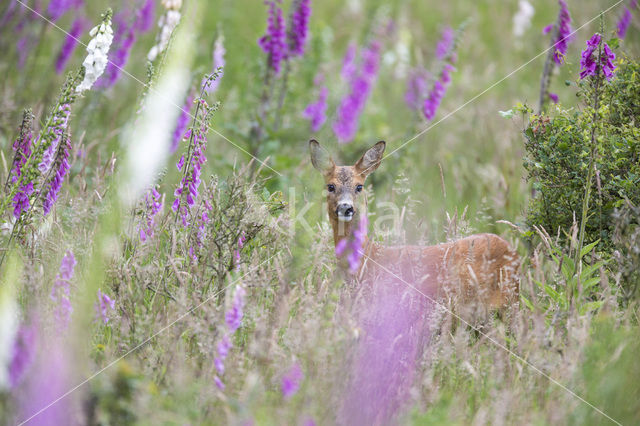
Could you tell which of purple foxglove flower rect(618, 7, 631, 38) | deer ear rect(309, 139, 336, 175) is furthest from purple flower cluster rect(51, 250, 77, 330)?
purple foxglove flower rect(618, 7, 631, 38)

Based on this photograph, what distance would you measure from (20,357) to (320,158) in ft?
11.3

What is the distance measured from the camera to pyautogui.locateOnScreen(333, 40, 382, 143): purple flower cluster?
27.9 ft

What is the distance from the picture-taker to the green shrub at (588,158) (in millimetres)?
4488

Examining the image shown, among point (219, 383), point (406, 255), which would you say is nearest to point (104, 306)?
point (219, 383)

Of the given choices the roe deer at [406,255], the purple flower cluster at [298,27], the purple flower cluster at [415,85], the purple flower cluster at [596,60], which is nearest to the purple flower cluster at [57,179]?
the roe deer at [406,255]

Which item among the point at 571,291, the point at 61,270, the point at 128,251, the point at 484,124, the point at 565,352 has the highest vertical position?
the point at 484,124

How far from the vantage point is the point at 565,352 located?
3.48 meters

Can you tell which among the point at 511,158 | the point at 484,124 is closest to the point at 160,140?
the point at 511,158

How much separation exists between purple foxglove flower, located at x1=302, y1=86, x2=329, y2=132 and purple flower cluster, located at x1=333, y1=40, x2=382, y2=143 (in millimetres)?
228

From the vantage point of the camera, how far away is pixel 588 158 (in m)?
4.62

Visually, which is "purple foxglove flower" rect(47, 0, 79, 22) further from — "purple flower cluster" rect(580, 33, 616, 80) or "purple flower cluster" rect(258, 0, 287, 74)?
"purple flower cluster" rect(580, 33, 616, 80)

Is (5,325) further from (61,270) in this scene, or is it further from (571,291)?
(571,291)

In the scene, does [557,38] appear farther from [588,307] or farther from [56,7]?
[56,7]

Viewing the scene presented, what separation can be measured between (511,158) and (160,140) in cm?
657
